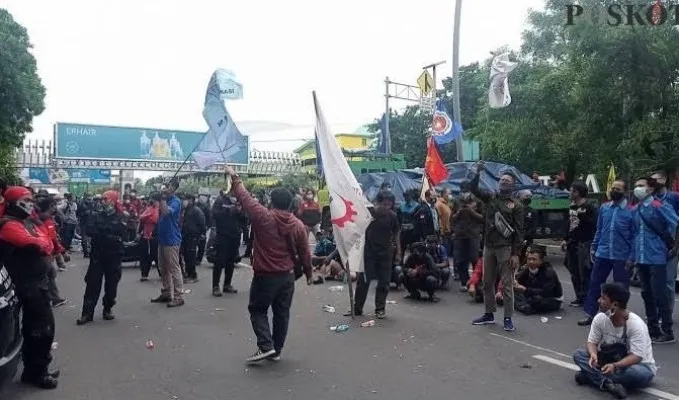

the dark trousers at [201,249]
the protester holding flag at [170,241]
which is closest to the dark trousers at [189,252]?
the dark trousers at [201,249]

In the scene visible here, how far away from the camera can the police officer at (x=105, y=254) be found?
7930 mm

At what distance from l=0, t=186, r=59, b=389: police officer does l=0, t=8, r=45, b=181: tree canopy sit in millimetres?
9837

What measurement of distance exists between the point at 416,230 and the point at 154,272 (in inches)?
225

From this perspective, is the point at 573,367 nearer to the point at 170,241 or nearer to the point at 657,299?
the point at 657,299

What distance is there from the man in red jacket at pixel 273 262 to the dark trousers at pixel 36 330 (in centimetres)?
177

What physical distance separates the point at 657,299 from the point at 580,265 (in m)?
2.03

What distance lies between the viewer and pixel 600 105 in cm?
1551

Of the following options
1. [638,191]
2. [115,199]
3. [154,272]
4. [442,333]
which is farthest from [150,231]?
[638,191]

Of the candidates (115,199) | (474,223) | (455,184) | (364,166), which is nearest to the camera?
(115,199)

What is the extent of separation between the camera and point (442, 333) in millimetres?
7309

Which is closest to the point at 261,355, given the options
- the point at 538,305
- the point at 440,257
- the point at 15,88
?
the point at 538,305

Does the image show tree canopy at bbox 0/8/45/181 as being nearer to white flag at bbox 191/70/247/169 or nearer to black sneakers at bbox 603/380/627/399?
white flag at bbox 191/70/247/169

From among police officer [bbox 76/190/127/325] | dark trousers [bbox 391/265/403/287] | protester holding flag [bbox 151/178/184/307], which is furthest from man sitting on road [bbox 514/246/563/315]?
police officer [bbox 76/190/127/325]

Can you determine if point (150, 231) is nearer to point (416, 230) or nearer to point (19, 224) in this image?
point (416, 230)
